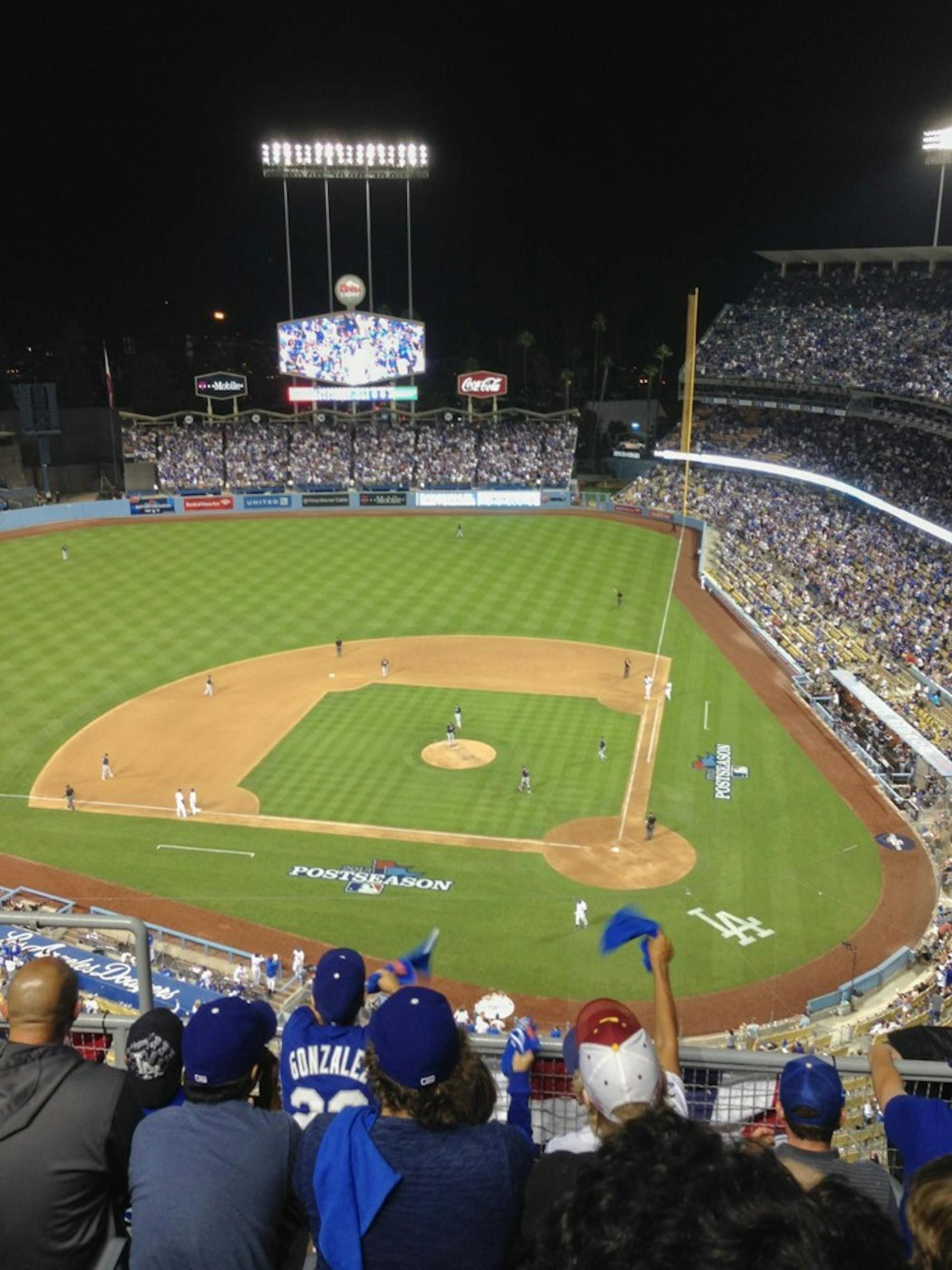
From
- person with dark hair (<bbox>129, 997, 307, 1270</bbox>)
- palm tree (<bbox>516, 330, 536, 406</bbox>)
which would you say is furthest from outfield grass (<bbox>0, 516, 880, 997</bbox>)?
palm tree (<bbox>516, 330, 536, 406</bbox>)

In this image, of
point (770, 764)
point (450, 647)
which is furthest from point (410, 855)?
point (450, 647)

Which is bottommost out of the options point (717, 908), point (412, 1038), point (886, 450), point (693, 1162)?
point (717, 908)

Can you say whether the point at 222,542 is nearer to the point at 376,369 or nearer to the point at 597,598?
the point at 376,369

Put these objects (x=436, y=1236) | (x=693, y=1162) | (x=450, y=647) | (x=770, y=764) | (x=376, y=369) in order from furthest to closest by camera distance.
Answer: (x=376, y=369) → (x=450, y=647) → (x=770, y=764) → (x=436, y=1236) → (x=693, y=1162)

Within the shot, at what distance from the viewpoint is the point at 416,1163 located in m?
3.31

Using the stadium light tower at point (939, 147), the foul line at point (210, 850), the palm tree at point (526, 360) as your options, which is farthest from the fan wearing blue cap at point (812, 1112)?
the palm tree at point (526, 360)

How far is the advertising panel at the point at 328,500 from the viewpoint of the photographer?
2655 inches

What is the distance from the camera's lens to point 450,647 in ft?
132

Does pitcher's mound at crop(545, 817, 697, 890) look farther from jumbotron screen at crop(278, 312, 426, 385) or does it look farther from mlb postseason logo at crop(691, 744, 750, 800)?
jumbotron screen at crop(278, 312, 426, 385)

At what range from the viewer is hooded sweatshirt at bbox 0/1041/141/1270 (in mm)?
3594

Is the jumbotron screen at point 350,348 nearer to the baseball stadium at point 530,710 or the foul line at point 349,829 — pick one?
the baseball stadium at point 530,710

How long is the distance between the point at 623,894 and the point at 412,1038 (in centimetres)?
2038

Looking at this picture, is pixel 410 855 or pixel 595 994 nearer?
pixel 595 994

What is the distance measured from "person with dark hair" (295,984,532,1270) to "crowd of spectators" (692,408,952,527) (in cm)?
4093
